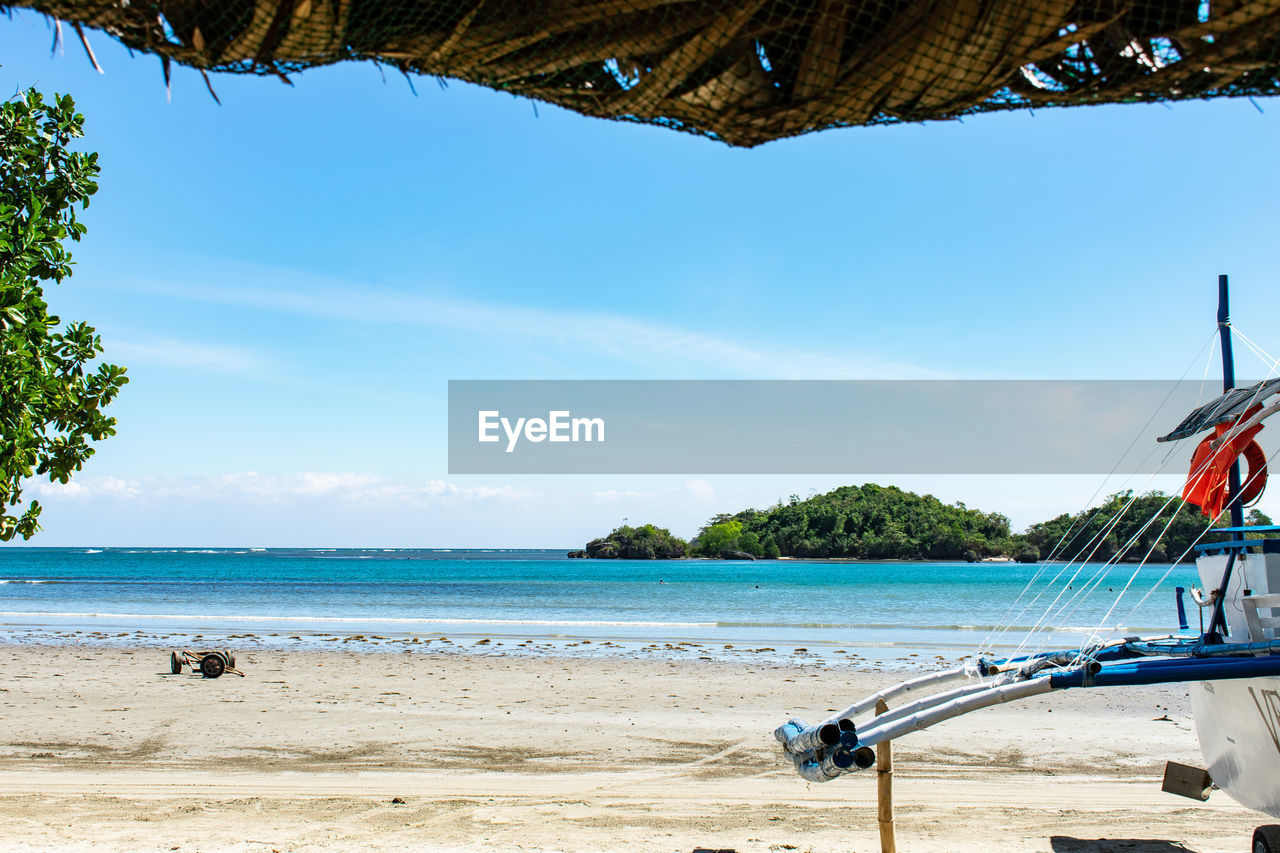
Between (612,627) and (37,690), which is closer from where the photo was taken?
(37,690)

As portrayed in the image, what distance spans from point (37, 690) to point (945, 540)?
130738 millimetres

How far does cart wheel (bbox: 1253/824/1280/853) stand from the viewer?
→ 565 centimetres

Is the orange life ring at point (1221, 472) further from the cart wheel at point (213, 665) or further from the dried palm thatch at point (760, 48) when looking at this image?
the cart wheel at point (213, 665)

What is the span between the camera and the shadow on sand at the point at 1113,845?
6.65 meters

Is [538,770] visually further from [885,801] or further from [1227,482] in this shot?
[1227,482]

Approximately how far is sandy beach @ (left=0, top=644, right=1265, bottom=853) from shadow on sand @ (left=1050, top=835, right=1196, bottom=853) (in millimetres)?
28

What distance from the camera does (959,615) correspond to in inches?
1550

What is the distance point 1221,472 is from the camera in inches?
261

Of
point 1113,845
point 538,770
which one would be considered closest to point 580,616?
point 538,770

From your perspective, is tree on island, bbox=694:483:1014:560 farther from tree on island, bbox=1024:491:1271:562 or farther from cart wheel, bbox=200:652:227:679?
cart wheel, bbox=200:652:227:679

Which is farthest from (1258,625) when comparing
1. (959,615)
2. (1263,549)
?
(959,615)

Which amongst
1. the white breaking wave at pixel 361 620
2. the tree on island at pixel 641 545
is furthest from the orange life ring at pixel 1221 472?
the tree on island at pixel 641 545

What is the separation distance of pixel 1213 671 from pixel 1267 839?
5.90 feet

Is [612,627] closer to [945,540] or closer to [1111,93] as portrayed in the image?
[1111,93]
